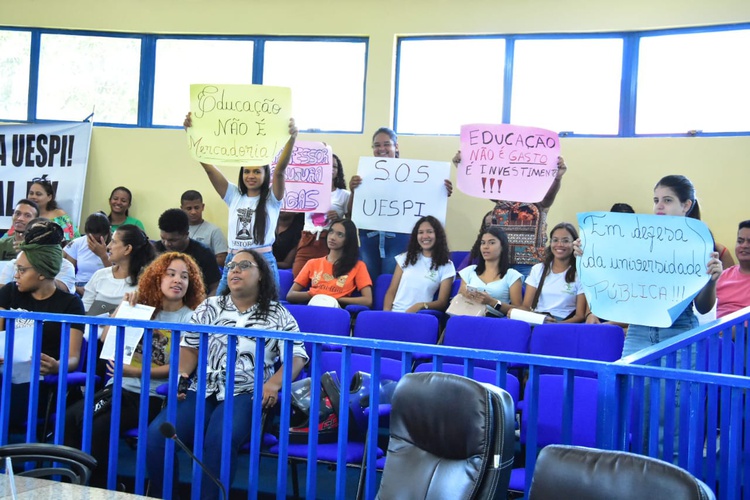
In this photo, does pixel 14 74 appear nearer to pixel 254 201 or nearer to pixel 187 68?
pixel 187 68

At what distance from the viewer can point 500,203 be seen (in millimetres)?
6906

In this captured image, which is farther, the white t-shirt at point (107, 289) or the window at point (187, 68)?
the window at point (187, 68)

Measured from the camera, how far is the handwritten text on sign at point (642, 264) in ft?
13.7

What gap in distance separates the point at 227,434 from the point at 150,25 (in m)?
6.40

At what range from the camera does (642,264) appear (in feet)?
14.0

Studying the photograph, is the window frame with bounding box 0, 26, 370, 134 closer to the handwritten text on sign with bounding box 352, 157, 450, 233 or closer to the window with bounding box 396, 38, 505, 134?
the window with bounding box 396, 38, 505, 134

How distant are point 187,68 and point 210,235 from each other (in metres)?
2.11

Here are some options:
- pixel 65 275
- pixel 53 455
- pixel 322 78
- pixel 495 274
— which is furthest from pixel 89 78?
pixel 53 455

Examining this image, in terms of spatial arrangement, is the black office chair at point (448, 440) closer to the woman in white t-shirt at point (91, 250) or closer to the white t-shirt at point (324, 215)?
the white t-shirt at point (324, 215)

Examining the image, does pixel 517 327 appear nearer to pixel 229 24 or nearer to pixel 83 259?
pixel 83 259

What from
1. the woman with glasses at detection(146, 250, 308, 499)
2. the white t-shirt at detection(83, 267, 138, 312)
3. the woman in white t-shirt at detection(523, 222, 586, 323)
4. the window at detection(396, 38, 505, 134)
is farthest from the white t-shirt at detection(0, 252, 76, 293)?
the window at detection(396, 38, 505, 134)

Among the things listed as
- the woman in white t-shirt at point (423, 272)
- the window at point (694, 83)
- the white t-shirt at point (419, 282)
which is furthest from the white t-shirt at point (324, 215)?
the window at point (694, 83)

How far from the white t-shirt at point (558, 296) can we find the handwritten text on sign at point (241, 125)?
2.13 m

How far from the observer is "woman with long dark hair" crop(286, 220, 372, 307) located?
6.62 meters
